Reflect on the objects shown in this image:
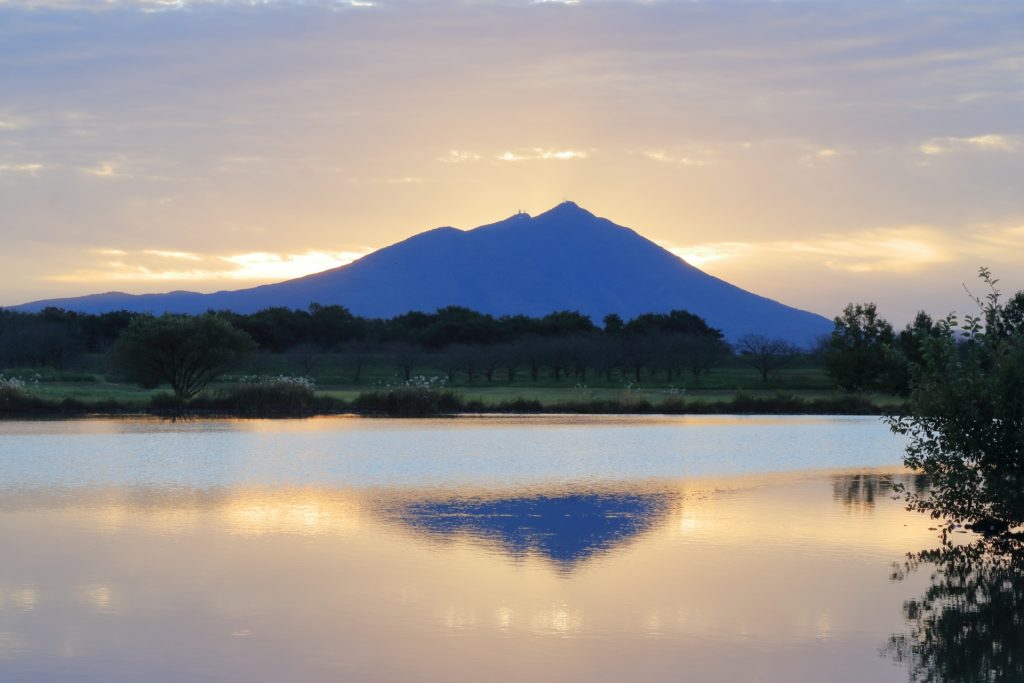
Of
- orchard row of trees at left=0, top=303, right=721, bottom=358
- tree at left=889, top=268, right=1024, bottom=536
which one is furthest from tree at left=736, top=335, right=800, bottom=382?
tree at left=889, top=268, right=1024, bottom=536

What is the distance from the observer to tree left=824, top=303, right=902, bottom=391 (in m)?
71.2

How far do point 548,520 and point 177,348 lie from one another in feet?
118

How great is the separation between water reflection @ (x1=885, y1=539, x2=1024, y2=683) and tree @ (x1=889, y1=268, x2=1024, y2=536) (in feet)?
2.72

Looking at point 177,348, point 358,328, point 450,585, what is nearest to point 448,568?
point 450,585

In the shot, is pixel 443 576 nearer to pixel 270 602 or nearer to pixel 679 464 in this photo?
pixel 270 602

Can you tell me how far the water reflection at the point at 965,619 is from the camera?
1023 cm

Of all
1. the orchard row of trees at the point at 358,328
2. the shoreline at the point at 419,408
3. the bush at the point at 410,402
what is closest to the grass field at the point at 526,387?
the shoreline at the point at 419,408

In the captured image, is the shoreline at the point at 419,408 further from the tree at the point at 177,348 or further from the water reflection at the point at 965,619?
the water reflection at the point at 965,619

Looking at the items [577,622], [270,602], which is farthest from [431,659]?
[270,602]

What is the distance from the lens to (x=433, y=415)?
161ft

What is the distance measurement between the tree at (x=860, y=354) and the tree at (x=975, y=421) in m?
49.9

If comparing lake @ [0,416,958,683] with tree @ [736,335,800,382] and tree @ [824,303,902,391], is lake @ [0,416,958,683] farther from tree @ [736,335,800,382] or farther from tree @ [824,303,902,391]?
tree @ [736,335,800,382]

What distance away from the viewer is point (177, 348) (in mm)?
51312

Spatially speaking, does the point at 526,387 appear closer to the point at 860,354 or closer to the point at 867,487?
the point at 860,354
